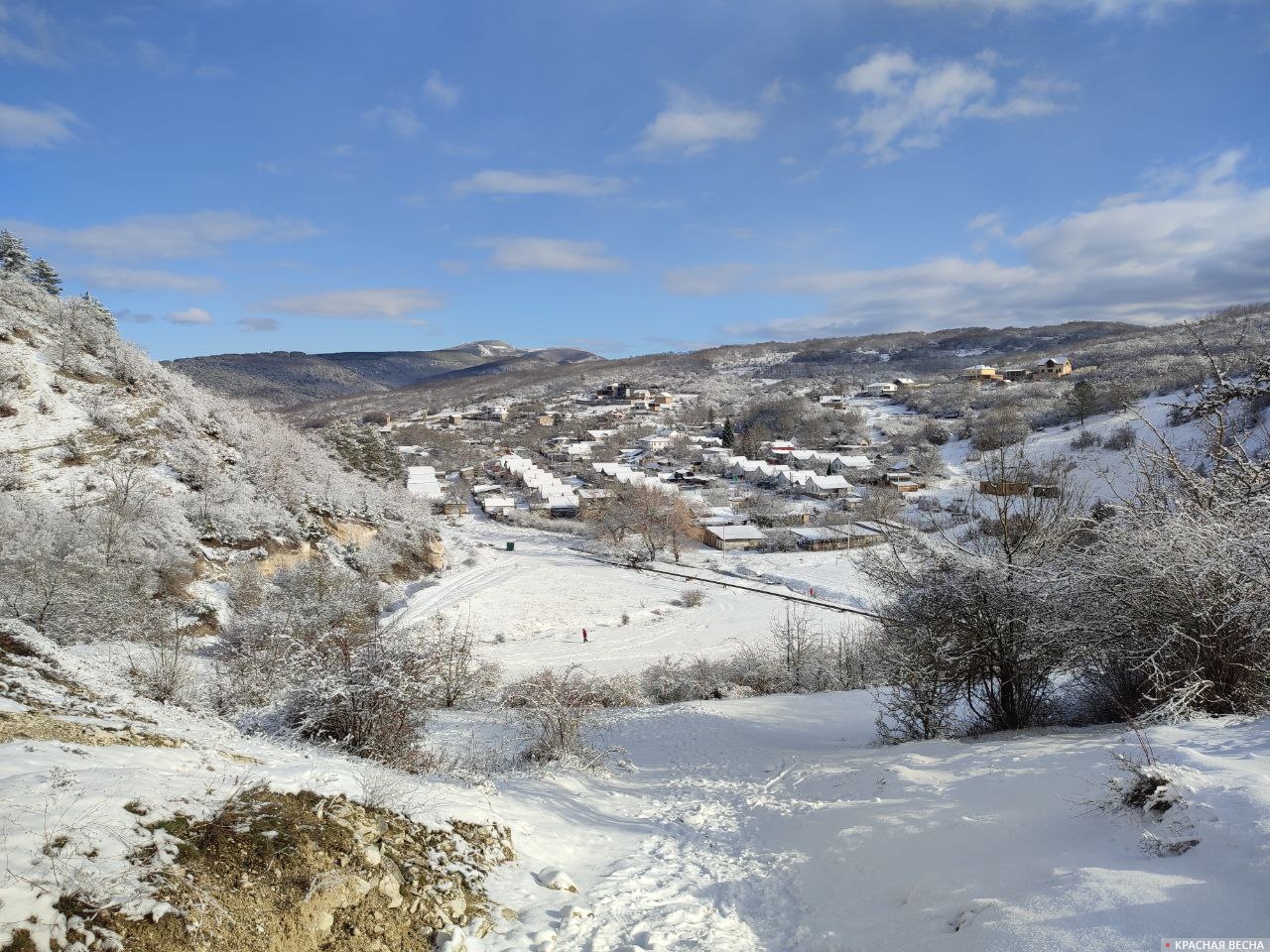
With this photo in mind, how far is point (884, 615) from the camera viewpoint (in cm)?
984

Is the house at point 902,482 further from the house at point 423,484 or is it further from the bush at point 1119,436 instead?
the house at point 423,484

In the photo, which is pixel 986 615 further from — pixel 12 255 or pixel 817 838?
pixel 12 255

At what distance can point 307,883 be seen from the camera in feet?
12.9

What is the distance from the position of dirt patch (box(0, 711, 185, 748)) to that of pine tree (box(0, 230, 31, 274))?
136ft

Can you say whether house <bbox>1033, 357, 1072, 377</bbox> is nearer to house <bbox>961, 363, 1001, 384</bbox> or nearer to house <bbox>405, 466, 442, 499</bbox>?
house <bbox>961, 363, 1001, 384</bbox>

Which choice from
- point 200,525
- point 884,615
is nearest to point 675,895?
point 884,615

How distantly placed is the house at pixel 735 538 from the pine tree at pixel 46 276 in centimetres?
4385

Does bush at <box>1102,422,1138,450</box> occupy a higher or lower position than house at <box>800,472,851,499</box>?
higher

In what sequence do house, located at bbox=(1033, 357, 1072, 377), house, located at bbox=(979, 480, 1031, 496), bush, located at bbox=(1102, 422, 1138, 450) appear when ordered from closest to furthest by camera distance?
house, located at bbox=(979, 480, 1031, 496) → bush, located at bbox=(1102, 422, 1138, 450) → house, located at bbox=(1033, 357, 1072, 377)

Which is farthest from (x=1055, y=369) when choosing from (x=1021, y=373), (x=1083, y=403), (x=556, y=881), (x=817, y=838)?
(x=556, y=881)

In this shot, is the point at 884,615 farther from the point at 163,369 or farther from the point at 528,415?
the point at 528,415

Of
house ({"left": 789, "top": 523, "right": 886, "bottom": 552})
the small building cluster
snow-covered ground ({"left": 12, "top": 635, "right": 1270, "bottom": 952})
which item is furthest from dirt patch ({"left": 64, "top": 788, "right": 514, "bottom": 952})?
the small building cluster

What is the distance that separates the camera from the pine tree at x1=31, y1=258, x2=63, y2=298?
33556mm

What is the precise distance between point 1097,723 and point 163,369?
3883 centimetres
